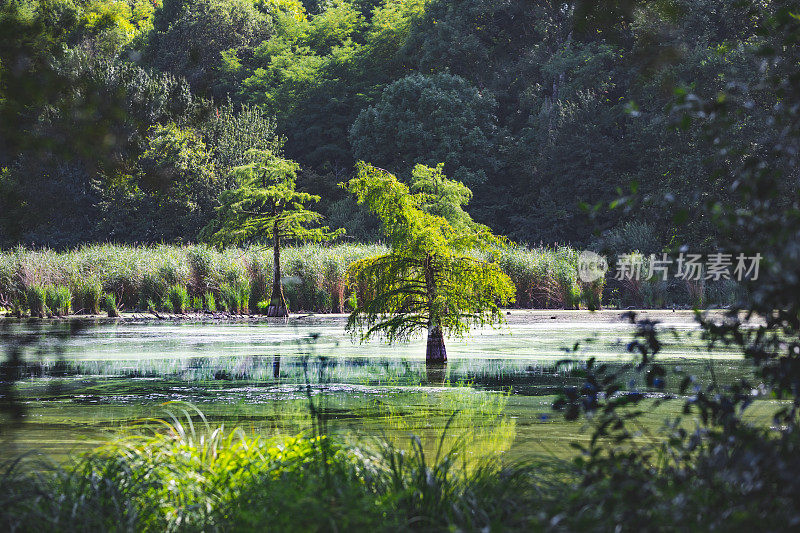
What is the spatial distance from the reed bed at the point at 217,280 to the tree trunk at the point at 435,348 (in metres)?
10.3

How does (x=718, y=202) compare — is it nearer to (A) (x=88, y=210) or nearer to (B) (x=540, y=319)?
(B) (x=540, y=319)

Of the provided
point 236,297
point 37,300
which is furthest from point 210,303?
point 37,300

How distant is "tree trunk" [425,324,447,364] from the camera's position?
11.4m

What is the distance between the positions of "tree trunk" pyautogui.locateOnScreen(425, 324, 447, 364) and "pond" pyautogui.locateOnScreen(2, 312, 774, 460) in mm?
220

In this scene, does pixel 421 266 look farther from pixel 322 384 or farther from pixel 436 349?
pixel 322 384

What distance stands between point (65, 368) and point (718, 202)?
31.9ft

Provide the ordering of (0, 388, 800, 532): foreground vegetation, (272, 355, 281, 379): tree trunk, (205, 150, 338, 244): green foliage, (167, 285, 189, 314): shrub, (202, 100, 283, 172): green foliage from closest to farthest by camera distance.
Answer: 1. (0, 388, 800, 532): foreground vegetation
2. (272, 355, 281, 379): tree trunk
3. (205, 150, 338, 244): green foliage
4. (167, 285, 189, 314): shrub
5. (202, 100, 283, 172): green foliage

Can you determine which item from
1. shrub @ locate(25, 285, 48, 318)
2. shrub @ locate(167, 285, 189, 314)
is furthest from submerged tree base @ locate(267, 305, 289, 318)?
shrub @ locate(25, 285, 48, 318)

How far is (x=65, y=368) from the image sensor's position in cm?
1132

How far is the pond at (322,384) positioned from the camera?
6777 mm

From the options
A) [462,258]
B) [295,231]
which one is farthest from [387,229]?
[295,231]

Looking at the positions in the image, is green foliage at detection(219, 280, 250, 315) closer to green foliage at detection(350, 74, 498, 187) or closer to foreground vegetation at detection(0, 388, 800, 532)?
foreground vegetation at detection(0, 388, 800, 532)

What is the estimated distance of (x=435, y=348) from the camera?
11484 mm

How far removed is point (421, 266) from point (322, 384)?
2.13 m
